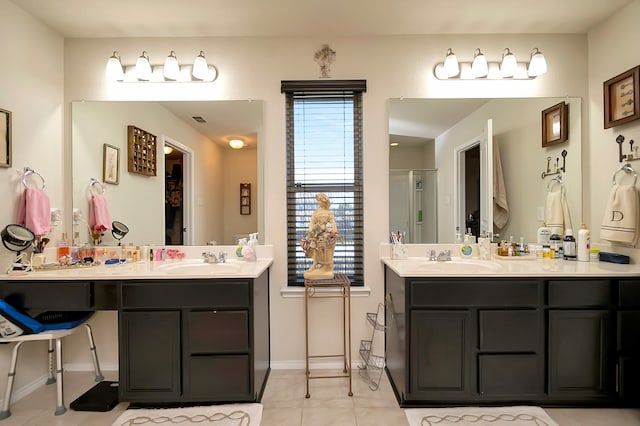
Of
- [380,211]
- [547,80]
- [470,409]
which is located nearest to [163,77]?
[380,211]

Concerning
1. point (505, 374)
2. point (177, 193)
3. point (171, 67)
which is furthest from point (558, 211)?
point (171, 67)

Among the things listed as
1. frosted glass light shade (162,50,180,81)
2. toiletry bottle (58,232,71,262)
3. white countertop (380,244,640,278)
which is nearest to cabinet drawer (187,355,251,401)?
white countertop (380,244,640,278)

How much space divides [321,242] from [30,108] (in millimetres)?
2121

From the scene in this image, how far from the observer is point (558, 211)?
238 cm

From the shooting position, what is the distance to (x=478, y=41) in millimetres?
2391

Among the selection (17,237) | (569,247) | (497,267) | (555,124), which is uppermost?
(555,124)

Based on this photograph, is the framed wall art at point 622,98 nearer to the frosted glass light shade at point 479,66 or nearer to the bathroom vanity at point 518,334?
the frosted glass light shade at point 479,66

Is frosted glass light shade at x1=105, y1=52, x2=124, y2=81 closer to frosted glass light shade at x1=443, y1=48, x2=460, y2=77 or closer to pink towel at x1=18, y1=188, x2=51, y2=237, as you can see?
pink towel at x1=18, y1=188, x2=51, y2=237

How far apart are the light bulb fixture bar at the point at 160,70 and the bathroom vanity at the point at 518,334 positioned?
1.95 m

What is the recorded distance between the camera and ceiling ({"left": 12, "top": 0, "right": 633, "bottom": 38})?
6.69 ft

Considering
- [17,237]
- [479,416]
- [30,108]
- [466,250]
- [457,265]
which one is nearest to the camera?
[479,416]

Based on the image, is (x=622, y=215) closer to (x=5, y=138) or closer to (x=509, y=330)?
(x=509, y=330)

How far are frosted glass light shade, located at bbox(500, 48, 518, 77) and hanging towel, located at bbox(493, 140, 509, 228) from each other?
487 mm

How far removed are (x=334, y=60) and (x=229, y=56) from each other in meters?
0.77
